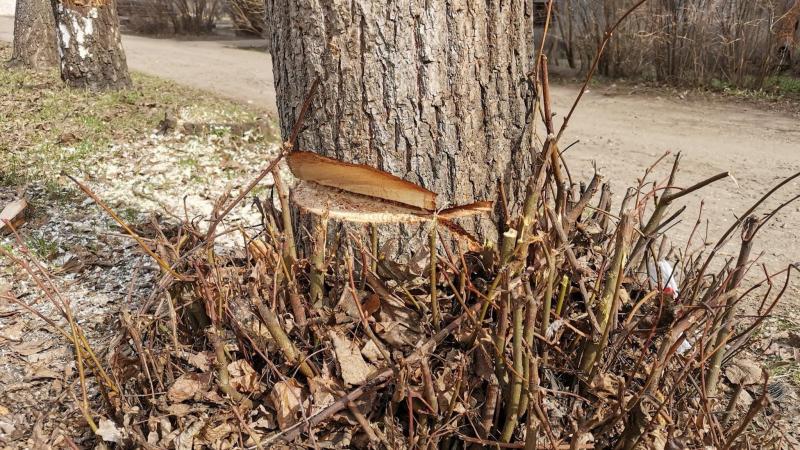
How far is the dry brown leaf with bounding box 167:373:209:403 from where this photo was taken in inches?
63.1

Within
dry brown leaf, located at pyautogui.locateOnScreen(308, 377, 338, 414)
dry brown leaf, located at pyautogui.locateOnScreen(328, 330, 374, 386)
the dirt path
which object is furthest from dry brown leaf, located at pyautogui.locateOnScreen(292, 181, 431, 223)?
the dirt path

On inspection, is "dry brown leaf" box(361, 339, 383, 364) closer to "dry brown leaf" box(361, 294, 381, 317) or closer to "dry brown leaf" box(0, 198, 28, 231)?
"dry brown leaf" box(361, 294, 381, 317)

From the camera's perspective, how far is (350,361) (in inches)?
63.5

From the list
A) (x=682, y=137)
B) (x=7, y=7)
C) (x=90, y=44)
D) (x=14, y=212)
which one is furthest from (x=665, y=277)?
(x=7, y=7)

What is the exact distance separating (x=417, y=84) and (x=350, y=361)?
78cm

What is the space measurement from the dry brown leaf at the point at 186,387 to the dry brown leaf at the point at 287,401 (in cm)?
19

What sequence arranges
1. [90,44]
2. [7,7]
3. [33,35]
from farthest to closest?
[7,7]
[33,35]
[90,44]

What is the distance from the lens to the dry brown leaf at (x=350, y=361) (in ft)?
5.20

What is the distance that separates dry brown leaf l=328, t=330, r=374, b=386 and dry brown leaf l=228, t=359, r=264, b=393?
0.72ft

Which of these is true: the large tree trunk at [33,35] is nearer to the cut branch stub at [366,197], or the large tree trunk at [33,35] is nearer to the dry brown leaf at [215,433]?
the cut branch stub at [366,197]

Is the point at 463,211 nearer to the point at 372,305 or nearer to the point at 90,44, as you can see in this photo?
the point at 372,305

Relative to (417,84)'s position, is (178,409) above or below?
below

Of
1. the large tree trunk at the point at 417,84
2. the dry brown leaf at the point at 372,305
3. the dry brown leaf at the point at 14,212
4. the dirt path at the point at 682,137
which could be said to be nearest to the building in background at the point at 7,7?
the dirt path at the point at 682,137

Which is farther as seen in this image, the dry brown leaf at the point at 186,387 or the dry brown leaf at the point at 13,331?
the dry brown leaf at the point at 13,331
